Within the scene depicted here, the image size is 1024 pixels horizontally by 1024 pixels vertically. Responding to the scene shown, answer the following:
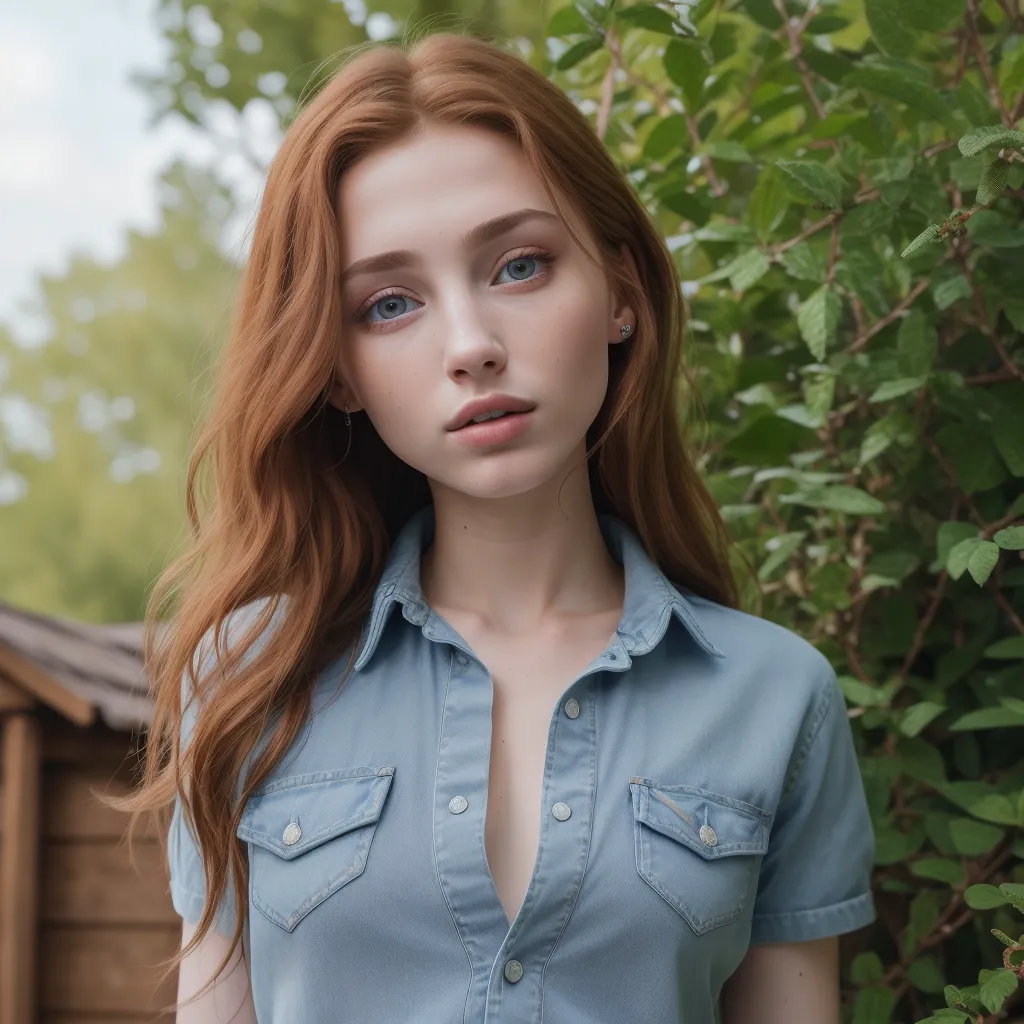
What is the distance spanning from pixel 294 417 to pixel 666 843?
0.73 meters

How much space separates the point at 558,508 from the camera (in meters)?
1.77

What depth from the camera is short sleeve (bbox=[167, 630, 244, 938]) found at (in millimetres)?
1713

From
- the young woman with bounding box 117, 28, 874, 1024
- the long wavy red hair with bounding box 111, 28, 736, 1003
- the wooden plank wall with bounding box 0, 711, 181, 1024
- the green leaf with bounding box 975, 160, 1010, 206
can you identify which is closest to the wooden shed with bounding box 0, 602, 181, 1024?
the wooden plank wall with bounding box 0, 711, 181, 1024

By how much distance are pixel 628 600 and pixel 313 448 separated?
502 millimetres

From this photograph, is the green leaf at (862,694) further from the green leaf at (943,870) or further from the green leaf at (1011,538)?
the green leaf at (1011,538)

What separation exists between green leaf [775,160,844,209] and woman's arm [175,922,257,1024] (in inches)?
50.2

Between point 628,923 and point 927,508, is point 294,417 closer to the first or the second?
point 628,923

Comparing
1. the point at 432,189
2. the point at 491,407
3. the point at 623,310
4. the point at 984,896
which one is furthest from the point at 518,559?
the point at 984,896

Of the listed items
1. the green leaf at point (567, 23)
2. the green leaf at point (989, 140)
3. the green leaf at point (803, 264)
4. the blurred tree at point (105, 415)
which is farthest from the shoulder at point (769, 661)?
the blurred tree at point (105, 415)

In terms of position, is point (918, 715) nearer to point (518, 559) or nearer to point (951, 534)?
point (951, 534)

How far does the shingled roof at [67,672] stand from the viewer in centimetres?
293

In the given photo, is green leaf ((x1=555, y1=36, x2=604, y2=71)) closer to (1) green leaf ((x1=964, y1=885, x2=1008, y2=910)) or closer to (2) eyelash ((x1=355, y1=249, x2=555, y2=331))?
(2) eyelash ((x1=355, y1=249, x2=555, y2=331))

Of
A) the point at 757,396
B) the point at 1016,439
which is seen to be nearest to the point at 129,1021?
the point at 757,396

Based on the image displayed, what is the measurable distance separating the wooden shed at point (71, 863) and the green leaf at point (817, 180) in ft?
6.64
